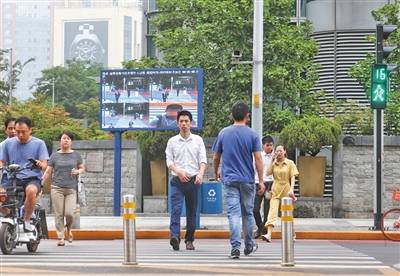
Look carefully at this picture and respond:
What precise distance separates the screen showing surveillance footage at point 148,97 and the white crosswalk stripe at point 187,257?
331 inches

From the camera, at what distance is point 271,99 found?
1212 inches

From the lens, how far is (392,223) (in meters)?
18.0

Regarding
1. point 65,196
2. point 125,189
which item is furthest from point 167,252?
point 125,189

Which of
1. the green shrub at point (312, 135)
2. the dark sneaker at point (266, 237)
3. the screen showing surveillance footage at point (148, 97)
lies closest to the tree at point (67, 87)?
the screen showing surveillance footage at point (148, 97)

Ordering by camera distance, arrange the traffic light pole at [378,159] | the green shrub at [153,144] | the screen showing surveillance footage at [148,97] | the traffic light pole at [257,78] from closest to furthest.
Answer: the traffic light pole at [378,159]
the traffic light pole at [257,78]
the screen showing surveillance footage at [148,97]
the green shrub at [153,144]

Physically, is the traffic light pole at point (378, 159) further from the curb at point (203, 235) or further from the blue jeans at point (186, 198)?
the blue jeans at point (186, 198)

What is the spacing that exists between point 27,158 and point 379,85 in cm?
784

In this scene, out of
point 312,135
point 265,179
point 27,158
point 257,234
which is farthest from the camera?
point 312,135

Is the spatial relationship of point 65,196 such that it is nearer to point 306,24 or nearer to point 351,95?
point 306,24

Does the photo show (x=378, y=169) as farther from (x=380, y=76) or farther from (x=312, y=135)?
(x=312, y=135)

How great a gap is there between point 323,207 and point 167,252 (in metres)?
11.2

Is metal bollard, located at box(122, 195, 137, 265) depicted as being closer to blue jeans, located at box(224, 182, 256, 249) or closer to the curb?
blue jeans, located at box(224, 182, 256, 249)

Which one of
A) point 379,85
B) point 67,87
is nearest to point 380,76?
point 379,85

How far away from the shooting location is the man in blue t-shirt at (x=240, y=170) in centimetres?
1248
